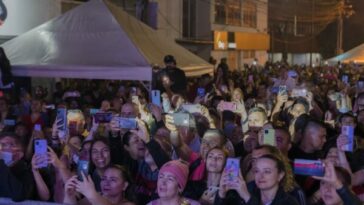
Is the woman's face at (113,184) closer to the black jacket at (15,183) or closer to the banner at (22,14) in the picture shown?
the black jacket at (15,183)

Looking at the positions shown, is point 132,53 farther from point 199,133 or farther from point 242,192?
point 242,192

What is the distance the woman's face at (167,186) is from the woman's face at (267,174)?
66 centimetres

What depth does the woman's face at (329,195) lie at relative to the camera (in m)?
4.25

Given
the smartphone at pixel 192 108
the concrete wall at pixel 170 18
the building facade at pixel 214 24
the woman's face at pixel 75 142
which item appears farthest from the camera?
the concrete wall at pixel 170 18

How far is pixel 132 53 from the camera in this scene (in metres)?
11.0

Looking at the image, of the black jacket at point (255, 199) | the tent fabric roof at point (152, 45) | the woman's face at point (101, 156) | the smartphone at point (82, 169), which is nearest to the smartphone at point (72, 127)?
the woman's face at point (101, 156)

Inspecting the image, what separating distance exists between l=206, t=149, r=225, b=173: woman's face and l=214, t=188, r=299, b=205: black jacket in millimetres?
477

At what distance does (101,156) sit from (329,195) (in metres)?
2.18

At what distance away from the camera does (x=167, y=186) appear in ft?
15.0

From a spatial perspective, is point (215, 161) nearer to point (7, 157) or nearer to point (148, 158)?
point (148, 158)

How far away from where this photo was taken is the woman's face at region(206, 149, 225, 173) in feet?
16.9

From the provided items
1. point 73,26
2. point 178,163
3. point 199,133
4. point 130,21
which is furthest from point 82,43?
point 178,163

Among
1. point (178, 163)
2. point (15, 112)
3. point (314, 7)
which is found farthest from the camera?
point (314, 7)

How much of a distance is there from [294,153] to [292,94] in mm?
3876
